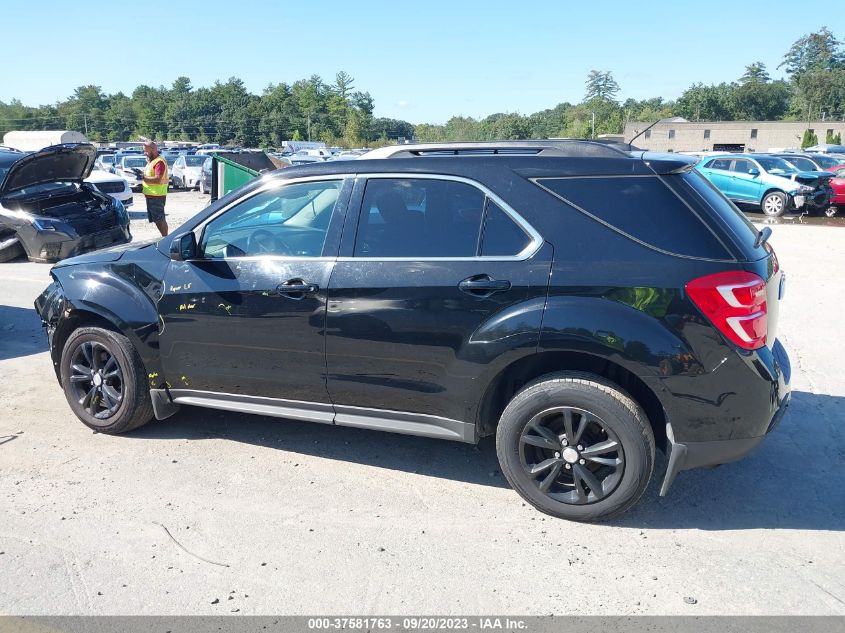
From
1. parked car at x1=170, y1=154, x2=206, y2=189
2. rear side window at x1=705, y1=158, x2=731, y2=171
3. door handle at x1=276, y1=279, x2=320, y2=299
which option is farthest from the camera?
parked car at x1=170, y1=154, x2=206, y2=189

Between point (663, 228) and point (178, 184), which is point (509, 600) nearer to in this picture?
point (663, 228)

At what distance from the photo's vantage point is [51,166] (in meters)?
10.4

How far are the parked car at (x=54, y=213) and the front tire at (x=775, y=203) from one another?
16.4 metres

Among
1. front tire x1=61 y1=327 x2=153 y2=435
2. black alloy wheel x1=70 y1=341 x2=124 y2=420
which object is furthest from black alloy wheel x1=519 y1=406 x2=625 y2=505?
black alloy wheel x1=70 y1=341 x2=124 y2=420

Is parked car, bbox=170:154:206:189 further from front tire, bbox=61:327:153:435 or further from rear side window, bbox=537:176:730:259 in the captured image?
rear side window, bbox=537:176:730:259

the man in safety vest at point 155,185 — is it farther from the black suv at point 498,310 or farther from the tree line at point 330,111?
the tree line at point 330,111

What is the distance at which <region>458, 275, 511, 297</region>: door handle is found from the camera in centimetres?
366

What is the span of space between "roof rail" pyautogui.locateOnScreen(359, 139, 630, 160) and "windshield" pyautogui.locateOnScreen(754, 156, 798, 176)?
18062 mm

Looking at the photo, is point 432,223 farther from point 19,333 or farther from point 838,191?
point 838,191

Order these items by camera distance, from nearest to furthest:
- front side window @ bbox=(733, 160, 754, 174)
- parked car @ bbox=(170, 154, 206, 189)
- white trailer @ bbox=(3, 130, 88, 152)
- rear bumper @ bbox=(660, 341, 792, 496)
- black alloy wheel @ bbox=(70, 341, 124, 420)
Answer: rear bumper @ bbox=(660, 341, 792, 496) < black alloy wheel @ bbox=(70, 341, 124, 420) < front side window @ bbox=(733, 160, 754, 174) < parked car @ bbox=(170, 154, 206, 189) < white trailer @ bbox=(3, 130, 88, 152)

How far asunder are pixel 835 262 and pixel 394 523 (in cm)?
1030

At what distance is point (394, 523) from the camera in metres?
3.75

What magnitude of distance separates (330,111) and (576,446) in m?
124

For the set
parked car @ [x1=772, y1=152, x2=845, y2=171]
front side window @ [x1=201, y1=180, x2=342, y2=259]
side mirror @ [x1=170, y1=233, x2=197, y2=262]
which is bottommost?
side mirror @ [x1=170, y1=233, x2=197, y2=262]
